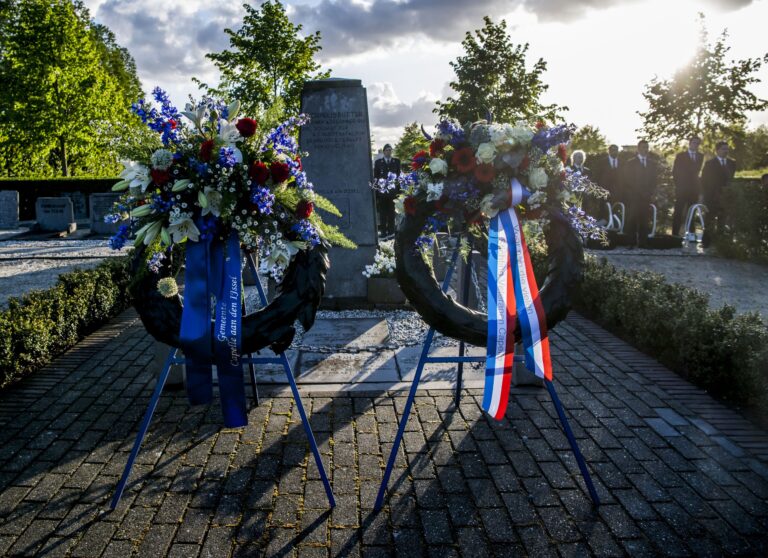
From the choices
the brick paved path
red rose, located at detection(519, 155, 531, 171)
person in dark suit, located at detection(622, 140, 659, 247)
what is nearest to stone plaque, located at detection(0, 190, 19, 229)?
the brick paved path

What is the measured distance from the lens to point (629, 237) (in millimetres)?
13367

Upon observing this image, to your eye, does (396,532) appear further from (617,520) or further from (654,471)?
(654,471)

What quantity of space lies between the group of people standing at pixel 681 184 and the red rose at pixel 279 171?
1135cm

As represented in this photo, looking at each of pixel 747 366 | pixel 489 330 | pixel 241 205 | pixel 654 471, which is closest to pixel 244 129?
pixel 241 205

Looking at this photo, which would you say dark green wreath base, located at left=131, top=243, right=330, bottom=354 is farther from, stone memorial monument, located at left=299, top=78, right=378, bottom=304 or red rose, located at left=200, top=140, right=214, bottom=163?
stone memorial monument, located at left=299, top=78, right=378, bottom=304

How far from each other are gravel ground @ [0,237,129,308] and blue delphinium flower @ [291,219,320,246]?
6.62m

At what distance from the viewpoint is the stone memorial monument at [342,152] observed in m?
7.93

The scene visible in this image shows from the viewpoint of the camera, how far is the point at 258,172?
3.22 metres

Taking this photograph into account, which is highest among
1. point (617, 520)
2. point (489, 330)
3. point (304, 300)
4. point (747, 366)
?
point (304, 300)

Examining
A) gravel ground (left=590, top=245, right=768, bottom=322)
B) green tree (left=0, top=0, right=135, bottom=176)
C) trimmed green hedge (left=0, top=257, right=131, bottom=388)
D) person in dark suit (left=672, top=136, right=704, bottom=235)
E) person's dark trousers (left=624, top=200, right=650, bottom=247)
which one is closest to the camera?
trimmed green hedge (left=0, top=257, right=131, bottom=388)

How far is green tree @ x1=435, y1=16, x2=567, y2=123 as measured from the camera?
22.1 m

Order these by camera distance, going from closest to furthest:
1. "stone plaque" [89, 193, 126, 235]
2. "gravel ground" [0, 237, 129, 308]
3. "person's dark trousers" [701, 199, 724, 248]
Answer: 1. "gravel ground" [0, 237, 129, 308]
2. "person's dark trousers" [701, 199, 724, 248]
3. "stone plaque" [89, 193, 126, 235]

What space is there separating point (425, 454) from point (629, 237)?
11030mm

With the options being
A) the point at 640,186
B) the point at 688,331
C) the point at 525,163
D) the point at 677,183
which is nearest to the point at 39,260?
the point at 525,163
